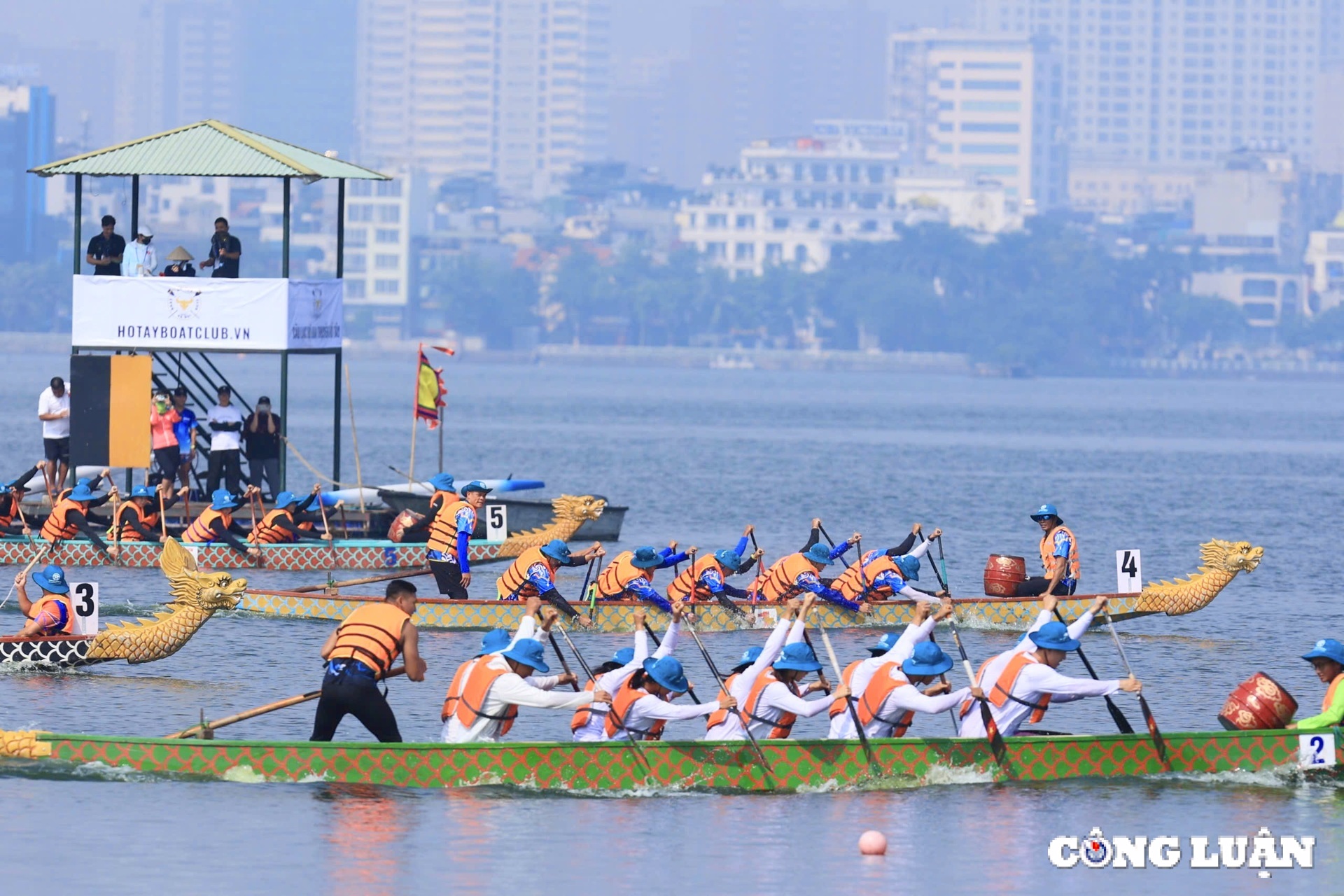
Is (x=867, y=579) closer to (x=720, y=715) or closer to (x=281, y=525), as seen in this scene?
(x=720, y=715)

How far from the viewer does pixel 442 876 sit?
61.6ft

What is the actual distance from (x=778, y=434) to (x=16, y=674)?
91.6 meters

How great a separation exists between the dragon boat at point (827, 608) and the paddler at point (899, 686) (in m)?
8.23

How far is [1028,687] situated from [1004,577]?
37.3ft

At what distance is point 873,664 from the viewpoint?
2181 cm

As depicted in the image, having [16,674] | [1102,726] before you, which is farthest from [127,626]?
[1102,726]

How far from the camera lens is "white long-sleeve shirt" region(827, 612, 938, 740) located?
856 inches

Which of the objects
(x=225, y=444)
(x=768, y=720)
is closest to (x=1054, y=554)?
(x=768, y=720)

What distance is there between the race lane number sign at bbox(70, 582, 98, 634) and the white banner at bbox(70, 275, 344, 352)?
13632mm

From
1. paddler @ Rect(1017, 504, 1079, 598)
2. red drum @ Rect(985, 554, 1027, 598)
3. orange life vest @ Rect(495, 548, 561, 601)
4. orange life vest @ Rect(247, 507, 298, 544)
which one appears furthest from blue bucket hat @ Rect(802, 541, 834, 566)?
orange life vest @ Rect(247, 507, 298, 544)

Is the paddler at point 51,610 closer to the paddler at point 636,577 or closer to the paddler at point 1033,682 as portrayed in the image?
the paddler at point 636,577

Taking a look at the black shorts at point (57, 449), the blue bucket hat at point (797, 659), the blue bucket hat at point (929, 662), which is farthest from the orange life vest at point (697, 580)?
the black shorts at point (57, 449)

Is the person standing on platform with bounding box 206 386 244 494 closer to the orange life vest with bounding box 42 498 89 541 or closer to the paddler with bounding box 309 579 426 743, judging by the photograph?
the orange life vest with bounding box 42 498 89 541

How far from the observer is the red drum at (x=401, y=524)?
125 feet
